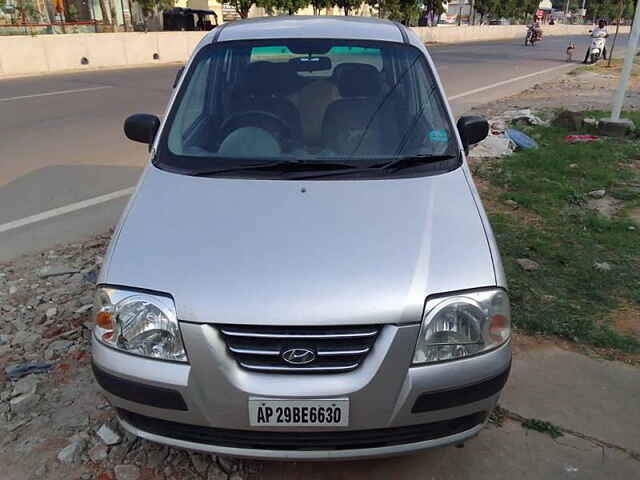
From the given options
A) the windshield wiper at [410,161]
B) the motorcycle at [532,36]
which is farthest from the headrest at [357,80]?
the motorcycle at [532,36]

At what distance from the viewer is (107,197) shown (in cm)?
564

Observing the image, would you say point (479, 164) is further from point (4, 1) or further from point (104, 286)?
point (4, 1)

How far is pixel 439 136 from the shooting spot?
290 centimetres

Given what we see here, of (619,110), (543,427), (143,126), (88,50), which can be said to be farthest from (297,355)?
(88,50)

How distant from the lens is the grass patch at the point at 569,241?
353 cm

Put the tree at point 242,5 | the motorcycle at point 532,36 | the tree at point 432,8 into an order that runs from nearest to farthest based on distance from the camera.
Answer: the tree at point 242,5 → the motorcycle at point 532,36 → the tree at point 432,8

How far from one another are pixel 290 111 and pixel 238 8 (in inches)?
1024

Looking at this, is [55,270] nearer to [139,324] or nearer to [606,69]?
[139,324]

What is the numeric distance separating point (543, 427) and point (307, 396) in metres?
1.39

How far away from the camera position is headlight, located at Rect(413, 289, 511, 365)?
A: 1.94 m

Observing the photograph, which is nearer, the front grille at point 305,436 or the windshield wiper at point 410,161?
the front grille at point 305,436

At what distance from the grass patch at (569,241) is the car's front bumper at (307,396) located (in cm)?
164

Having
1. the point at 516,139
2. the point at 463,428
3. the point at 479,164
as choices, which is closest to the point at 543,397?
the point at 463,428

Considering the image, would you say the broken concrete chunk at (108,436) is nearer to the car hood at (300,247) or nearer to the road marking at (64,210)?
the car hood at (300,247)
